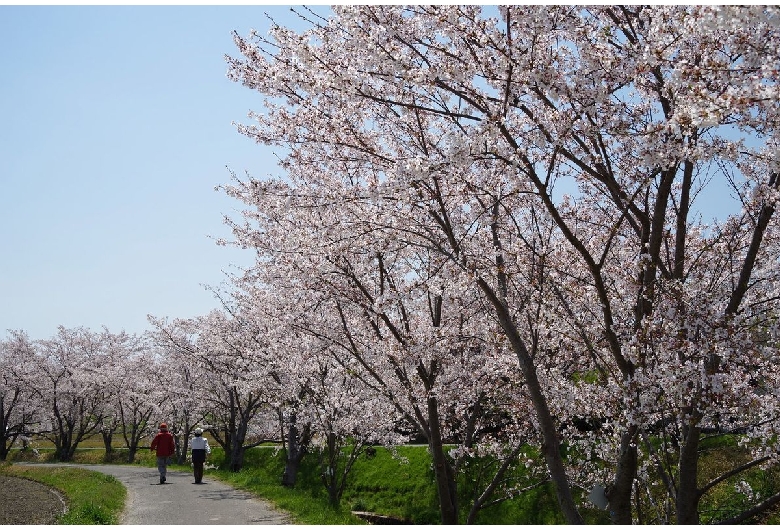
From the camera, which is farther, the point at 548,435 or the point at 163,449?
the point at 163,449

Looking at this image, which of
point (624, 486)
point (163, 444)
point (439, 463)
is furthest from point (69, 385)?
point (624, 486)

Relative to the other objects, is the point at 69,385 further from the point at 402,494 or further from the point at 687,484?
the point at 687,484

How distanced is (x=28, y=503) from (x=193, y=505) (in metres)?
3.51

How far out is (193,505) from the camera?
1357 centimetres

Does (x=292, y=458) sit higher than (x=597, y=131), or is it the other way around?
(x=597, y=131)

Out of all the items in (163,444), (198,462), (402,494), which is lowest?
(402,494)

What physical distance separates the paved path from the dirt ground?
4.62 ft

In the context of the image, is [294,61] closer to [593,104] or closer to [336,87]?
[336,87]

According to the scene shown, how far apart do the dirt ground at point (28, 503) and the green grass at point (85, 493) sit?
263 millimetres

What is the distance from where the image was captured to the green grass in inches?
433

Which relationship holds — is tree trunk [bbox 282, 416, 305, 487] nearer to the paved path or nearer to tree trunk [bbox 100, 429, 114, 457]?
the paved path

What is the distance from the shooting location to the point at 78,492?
14.7 meters

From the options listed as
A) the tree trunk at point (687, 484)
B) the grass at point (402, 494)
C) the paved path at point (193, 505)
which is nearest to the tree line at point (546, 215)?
the tree trunk at point (687, 484)

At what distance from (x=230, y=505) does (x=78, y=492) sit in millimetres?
3950
